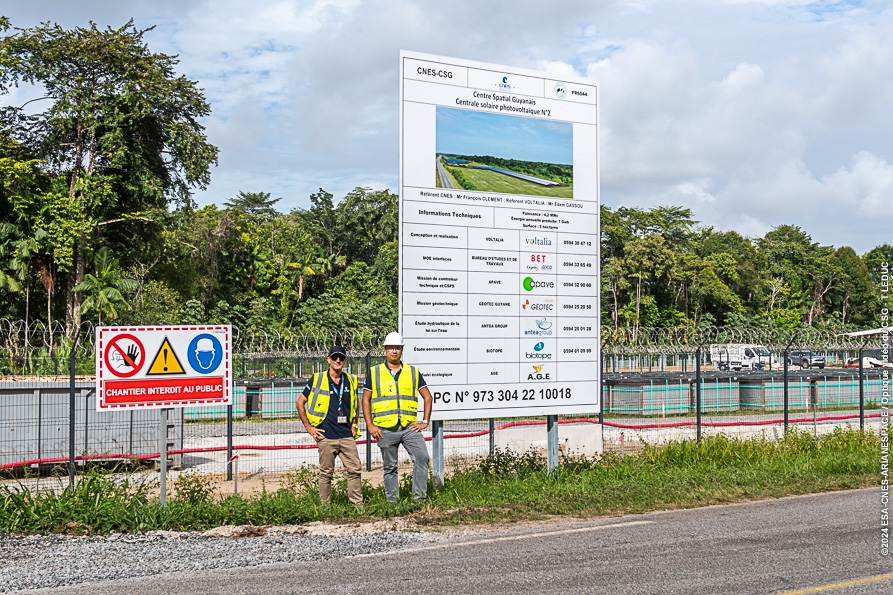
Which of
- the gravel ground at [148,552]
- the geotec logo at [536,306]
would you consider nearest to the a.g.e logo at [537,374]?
the geotec logo at [536,306]

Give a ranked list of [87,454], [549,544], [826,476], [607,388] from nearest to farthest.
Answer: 1. [549,544]
2. [826,476]
3. [87,454]
4. [607,388]

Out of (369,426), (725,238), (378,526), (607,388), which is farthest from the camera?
(725,238)

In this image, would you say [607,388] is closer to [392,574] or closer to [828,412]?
[828,412]

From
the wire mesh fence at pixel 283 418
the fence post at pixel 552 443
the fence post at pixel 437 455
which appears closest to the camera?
the fence post at pixel 437 455

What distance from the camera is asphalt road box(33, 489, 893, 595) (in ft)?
22.0

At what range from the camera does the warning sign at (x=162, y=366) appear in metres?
9.65

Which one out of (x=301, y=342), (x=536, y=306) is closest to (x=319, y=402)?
(x=536, y=306)

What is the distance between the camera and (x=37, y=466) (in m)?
14.4

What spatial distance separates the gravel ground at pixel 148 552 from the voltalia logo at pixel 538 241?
4.64 meters

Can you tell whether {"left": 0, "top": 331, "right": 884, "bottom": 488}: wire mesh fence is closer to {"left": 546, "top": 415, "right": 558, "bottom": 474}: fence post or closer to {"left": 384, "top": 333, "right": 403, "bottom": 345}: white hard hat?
{"left": 546, "top": 415, "right": 558, "bottom": 474}: fence post

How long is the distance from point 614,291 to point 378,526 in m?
67.6

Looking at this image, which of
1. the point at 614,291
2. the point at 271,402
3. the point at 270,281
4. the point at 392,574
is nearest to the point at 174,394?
the point at 392,574

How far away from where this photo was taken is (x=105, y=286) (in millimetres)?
38875

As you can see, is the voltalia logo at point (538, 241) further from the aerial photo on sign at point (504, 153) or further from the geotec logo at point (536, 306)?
the geotec logo at point (536, 306)
